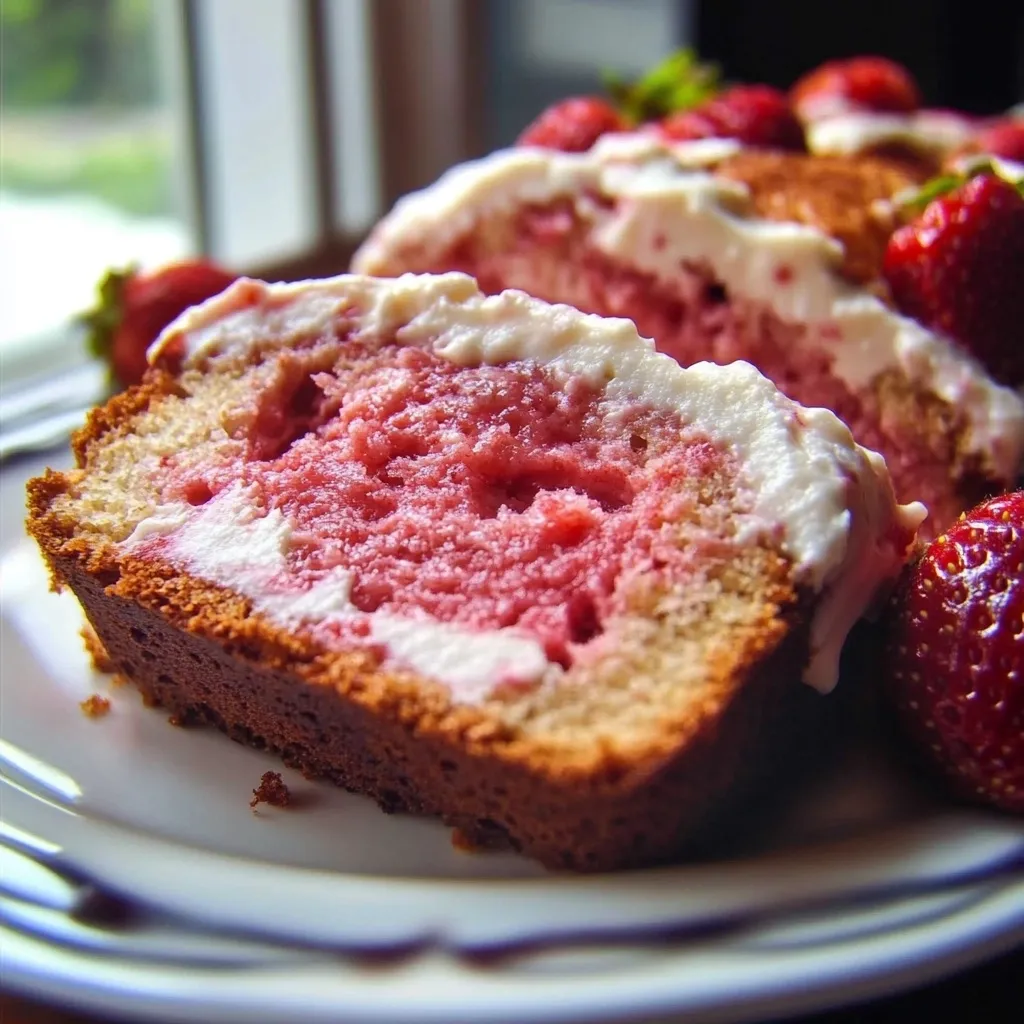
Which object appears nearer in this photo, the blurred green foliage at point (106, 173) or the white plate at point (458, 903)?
the white plate at point (458, 903)

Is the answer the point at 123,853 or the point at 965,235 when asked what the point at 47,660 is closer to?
the point at 123,853

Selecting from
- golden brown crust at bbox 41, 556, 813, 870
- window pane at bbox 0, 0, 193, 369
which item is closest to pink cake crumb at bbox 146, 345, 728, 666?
golden brown crust at bbox 41, 556, 813, 870

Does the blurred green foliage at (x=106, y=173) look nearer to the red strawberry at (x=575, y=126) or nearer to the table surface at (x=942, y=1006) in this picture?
the red strawberry at (x=575, y=126)

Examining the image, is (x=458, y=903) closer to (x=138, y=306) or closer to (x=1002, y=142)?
(x=138, y=306)

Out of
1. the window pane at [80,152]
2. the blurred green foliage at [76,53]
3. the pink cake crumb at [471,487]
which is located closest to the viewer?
the pink cake crumb at [471,487]

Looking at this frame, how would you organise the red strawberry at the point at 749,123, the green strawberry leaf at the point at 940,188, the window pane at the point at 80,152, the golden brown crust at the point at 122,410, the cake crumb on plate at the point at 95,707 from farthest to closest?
1. the window pane at the point at 80,152
2. the red strawberry at the point at 749,123
3. the green strawberry leaf at the point at 940,188
4. the golden brown crust at the point at 122,410
5. the cake crumb on plate at the point at 95,707

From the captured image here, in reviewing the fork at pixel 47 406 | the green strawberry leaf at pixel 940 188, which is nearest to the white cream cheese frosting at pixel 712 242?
the green strawberry leaf at pixel 940 188
